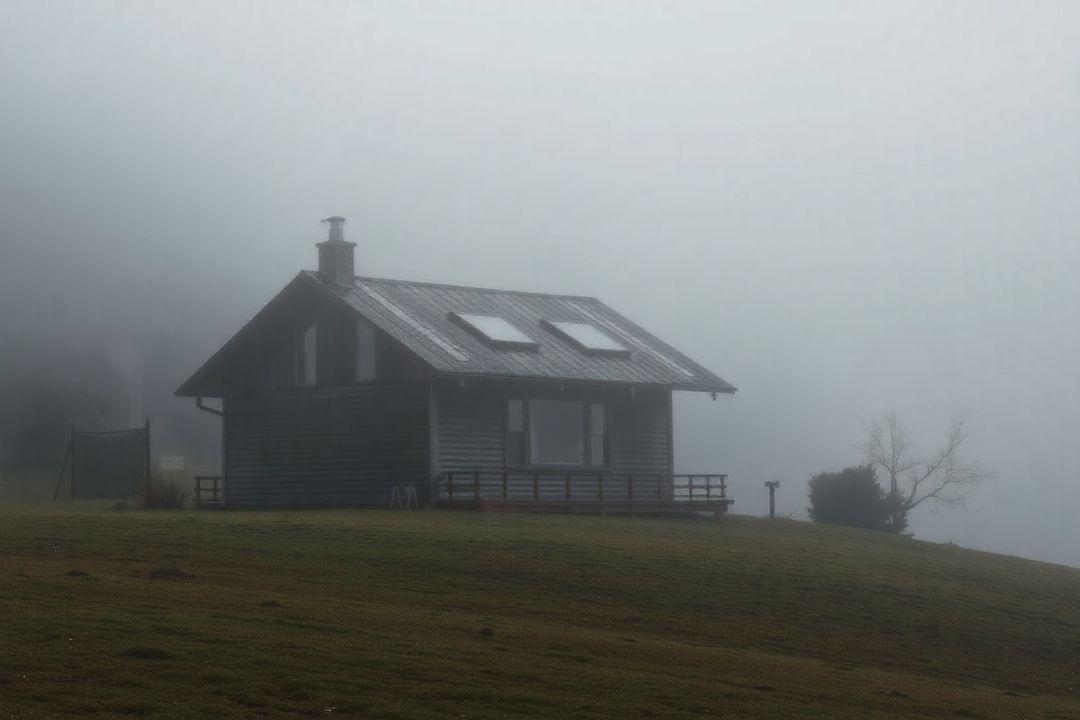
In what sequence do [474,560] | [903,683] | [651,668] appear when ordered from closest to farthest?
1. [651,668]
2. [903,683]
3. [474,560]

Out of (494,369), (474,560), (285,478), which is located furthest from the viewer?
(285,478)

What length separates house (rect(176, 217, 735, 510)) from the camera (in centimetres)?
4000

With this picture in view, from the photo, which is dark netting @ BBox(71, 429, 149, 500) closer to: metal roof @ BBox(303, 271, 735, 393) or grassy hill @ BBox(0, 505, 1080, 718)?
metal roof @ BBox(303, 271, 735, 393)

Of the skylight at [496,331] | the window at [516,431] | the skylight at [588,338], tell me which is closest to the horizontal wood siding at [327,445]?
the window at [516,431]

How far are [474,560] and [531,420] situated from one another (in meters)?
14.6

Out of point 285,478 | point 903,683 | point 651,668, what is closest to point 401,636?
point 651,668

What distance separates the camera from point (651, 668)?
19.0 metres

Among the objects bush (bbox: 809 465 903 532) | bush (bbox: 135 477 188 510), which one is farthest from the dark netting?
bush (bbox: 809 465 903 532)

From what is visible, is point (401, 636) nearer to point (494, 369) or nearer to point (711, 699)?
point (711, 699)

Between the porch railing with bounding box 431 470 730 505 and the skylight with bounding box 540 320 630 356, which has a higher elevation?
the skylight with bounding box 540 320 630 356

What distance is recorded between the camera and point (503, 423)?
41.2 metres

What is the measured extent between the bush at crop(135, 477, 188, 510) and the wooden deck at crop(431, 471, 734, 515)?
322 inches

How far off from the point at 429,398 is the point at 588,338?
7.20m

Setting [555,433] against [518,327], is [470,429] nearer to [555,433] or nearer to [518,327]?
[555,433]
